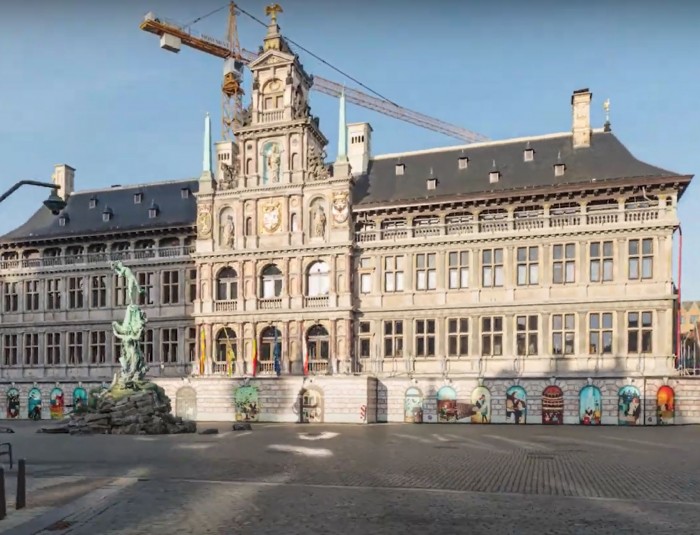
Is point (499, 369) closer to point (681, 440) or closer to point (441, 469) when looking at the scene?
point (681, 440)

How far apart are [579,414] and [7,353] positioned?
43.0 metres

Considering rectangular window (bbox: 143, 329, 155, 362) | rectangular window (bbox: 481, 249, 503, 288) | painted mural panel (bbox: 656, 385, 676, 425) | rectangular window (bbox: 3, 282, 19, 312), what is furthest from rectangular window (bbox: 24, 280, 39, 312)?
painted mural panel (bbox: 656, 385, 676, 425)

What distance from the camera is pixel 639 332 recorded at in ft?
141

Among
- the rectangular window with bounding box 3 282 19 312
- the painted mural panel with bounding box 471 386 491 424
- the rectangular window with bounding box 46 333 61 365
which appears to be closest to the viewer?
the painted mural panel with bounding box 471 386 491 424

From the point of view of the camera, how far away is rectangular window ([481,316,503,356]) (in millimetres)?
45656

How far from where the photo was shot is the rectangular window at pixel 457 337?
46.4 metres

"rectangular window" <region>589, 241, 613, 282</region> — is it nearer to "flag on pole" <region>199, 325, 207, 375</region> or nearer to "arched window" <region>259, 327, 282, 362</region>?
"arched window" <region>259, 327, 282, 362</region>

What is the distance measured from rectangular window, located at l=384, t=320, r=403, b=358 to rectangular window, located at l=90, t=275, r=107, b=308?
22115mm

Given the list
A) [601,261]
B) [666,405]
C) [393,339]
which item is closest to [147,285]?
[393,339]

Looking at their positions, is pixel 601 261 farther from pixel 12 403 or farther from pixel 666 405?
pixel 12 403

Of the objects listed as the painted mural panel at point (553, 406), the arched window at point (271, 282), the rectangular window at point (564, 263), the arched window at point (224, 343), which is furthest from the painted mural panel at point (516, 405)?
the arched window at point (224, 343)

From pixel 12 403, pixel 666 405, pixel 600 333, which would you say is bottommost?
pixel 12 403

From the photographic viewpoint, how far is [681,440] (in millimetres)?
31203

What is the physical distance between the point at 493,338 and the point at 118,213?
31.0 m
